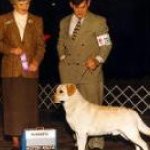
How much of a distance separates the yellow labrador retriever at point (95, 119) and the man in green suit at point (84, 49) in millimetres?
277

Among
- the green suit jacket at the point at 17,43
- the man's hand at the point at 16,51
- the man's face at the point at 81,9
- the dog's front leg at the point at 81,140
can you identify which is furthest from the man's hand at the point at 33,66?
the dog's front leg at the point at 81,140

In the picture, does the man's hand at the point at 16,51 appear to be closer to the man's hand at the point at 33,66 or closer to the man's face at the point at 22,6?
the man's hand at the point at 33,66

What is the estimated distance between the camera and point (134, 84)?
15656mm

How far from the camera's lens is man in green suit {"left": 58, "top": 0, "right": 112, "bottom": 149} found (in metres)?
7.43

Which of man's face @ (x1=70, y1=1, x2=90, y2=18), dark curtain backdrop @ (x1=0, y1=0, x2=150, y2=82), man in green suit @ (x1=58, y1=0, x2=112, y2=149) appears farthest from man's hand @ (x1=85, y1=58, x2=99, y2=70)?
dark curtain backdrop @ (x1=0, y1=0, x2=150, y2=82)

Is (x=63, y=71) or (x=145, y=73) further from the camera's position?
(x=145, y=73)

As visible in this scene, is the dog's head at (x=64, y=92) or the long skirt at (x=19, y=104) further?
the long skirt at (x=19, y=104)

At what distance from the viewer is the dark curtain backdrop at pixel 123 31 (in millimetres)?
16484

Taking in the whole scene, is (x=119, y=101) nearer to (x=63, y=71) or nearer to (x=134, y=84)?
(x=134, y=84)

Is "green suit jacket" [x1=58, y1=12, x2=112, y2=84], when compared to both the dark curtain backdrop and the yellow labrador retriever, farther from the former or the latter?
the dark curtain backdrop

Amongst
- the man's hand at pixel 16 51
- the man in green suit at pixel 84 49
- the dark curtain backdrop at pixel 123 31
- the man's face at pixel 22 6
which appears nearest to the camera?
the man's face at pixel 22 6

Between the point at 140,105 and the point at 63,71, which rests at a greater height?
the point at 63,71

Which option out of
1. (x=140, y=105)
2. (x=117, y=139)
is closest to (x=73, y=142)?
(x=117, y=139)

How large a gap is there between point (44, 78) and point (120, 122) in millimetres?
9133
